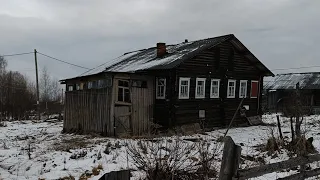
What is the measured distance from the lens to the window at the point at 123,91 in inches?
723

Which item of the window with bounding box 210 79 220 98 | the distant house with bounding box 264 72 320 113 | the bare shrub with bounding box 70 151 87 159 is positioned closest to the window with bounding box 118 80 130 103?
the window with bounding box 210 79 220 98

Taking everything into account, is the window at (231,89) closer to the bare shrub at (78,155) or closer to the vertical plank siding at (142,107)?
the vertical plank siding at (142,107)

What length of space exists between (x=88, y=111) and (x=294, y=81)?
99.4 ft

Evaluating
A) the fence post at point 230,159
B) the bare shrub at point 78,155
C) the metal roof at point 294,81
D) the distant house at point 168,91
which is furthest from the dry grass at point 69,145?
the metal roof at point 294,81

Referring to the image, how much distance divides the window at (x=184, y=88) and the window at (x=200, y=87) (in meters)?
0.91

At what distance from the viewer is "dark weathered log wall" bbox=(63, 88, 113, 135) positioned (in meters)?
18.2

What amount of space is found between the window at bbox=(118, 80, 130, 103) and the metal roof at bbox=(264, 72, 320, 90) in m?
26.7

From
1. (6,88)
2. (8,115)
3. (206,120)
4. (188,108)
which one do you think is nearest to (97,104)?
(188,108)

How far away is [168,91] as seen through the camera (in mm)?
19531

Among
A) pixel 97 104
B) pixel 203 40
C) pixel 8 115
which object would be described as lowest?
pixel 8 115

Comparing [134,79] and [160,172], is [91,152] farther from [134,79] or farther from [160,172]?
[134,79]

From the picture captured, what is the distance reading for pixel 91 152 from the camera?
1136 centimetres

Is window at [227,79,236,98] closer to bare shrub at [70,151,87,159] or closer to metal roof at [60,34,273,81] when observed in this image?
metal roof at [60,34,273,81]

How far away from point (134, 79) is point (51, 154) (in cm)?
862
